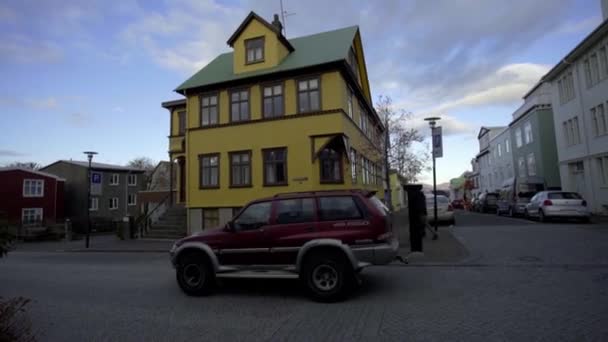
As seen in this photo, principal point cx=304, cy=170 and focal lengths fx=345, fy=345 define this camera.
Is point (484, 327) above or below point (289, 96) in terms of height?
below

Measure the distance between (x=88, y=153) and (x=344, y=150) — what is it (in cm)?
1315

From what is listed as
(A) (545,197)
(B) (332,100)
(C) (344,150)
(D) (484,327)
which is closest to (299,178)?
(C) (344,150)

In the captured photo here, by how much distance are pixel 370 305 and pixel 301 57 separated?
1445 cm

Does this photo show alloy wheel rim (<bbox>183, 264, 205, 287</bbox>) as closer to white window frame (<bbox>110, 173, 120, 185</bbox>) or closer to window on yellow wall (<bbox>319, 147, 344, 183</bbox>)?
window on yellow wall (<bbox>319, 147, 344, 183</bbox>)

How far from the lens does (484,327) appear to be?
4.75m

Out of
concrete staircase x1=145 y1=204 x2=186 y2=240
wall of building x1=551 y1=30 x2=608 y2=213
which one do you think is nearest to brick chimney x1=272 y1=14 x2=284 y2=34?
concrete staircase x1=145 y1=204 x2=186 y2=240

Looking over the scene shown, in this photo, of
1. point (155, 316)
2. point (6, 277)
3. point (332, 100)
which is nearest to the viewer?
point (155, 316)

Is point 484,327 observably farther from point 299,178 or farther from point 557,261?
point 299,178

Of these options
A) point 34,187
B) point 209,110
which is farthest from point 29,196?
point 209,110

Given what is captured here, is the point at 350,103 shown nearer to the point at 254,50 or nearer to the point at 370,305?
the point at 254,50

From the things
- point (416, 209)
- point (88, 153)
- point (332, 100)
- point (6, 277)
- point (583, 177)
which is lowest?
point (6, 277)

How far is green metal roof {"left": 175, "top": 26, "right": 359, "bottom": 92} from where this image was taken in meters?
16.9

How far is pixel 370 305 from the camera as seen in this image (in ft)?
19.5

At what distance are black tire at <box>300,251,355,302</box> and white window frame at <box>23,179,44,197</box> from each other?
39560 mm
